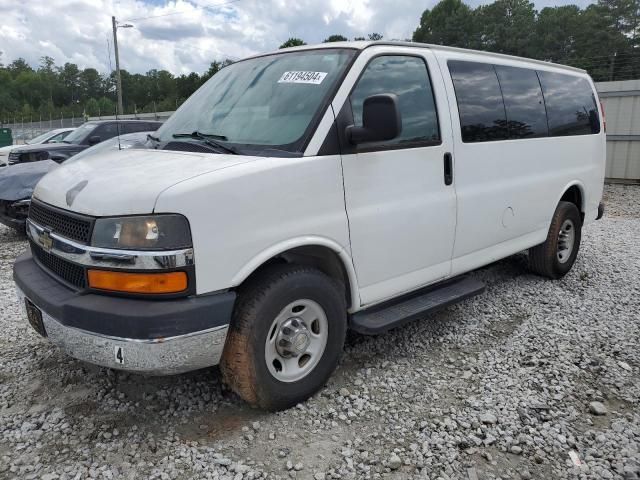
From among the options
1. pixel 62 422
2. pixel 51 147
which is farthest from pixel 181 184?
pixel 51 147

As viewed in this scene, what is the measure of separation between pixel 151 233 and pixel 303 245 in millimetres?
834

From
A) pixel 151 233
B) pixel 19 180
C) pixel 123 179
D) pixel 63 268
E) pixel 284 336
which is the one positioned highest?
pixel 123 179

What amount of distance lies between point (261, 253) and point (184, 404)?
3.59 feet

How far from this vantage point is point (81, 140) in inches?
449

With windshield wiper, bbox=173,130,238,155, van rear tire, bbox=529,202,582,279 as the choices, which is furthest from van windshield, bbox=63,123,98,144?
van rear tire, bbox=529,202,582,279

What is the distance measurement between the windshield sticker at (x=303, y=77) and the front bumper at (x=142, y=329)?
144 cm

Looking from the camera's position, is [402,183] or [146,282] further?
[402,183]

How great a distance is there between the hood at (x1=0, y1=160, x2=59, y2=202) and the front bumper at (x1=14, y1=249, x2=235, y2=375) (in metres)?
4.95

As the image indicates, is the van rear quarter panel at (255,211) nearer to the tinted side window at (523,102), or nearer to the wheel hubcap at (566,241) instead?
the tinted side window at (523,102)

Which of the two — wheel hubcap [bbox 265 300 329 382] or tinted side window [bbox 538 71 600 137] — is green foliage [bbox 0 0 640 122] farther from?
wheel hubcap [bbox 265 300 329 382]

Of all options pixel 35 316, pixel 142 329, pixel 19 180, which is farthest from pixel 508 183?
pixel 19 180

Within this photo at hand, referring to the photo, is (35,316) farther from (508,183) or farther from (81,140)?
(81,140)

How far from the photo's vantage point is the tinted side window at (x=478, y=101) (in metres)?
3.85

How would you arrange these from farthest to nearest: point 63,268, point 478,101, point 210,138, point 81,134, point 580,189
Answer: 1. point 81,134
2. point 580,189
3. point 478,101
4. point 210,138
5. point 63,268
